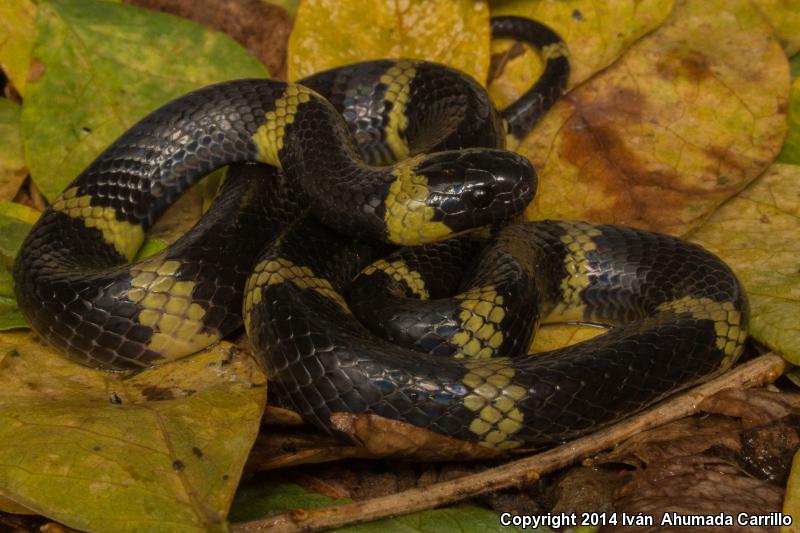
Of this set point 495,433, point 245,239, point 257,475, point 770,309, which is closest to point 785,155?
point 770,309

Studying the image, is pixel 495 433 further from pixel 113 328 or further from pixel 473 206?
pixel 113 328

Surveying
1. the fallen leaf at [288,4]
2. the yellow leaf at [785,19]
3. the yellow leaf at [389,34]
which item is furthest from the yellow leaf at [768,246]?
the fallen leaf at [288,4]

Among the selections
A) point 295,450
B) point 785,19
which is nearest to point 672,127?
point 785,19

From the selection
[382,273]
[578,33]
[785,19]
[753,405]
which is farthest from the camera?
[578,33]

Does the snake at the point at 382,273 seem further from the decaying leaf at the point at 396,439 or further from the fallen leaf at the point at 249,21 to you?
the fallen leaf at the point at 249,21

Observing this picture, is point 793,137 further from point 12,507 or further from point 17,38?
point 17,38
